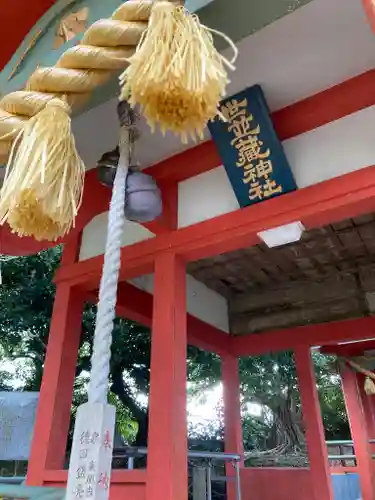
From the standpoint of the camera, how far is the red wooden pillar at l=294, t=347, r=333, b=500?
12.9ft

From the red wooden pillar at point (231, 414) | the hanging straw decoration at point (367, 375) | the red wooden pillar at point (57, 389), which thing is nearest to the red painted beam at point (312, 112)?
the red wooden pillar at point (57, 389)

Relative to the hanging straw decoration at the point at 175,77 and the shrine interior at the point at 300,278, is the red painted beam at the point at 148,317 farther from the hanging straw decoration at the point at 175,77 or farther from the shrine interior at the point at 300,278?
A: the hanging straw decoration at the point at 175,77

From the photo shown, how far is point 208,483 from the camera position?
3.29m

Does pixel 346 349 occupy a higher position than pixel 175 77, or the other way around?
pixel 346 349

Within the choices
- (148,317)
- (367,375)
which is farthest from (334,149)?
(367,375)

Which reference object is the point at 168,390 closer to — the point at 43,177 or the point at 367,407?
the point at 43,177

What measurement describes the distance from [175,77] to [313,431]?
412 cm

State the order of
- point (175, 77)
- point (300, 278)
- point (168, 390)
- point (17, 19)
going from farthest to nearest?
point (300, 278) → point (168, 390) → point (17, 19) → point (175, 77)

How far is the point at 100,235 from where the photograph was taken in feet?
10.5

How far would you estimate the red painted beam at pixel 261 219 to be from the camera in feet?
7.07

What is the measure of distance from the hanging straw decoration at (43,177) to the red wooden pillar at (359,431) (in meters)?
5.28

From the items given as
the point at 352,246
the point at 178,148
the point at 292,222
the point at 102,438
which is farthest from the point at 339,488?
the point at 102,438

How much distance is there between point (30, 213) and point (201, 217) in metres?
1.58

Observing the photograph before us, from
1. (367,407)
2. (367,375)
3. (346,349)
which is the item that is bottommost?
(367,407)
